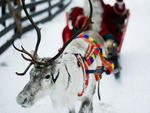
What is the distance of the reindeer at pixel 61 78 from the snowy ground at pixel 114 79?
1.04 metres

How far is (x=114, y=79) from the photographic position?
4980mm

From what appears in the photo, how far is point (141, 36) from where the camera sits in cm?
762

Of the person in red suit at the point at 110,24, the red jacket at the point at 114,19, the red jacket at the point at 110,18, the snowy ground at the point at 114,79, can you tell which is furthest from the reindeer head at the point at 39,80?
the red jacket at the point at 114,19

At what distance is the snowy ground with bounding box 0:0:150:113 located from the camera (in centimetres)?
407

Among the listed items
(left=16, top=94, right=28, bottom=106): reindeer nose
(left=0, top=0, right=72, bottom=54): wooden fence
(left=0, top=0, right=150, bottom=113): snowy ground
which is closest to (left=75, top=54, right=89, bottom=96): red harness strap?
(left=16, top=94, right=28, bottom=106): reindeer nose

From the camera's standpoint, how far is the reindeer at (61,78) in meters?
2.39

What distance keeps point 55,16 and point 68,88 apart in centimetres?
807

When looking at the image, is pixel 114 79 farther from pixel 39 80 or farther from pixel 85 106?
pixel 39 80

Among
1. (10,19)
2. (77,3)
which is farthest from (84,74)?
(77,3)

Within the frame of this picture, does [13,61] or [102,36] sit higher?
[102,36]

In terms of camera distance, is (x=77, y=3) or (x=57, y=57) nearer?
(x=57, y=57)

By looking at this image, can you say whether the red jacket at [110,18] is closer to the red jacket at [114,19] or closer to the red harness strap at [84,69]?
the red jacket at [114,19]

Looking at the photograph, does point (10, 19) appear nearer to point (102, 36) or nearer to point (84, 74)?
point (102, 36)

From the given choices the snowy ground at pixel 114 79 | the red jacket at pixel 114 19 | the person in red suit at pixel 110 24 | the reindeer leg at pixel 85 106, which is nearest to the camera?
the reindeer leg at pixel 85 106
